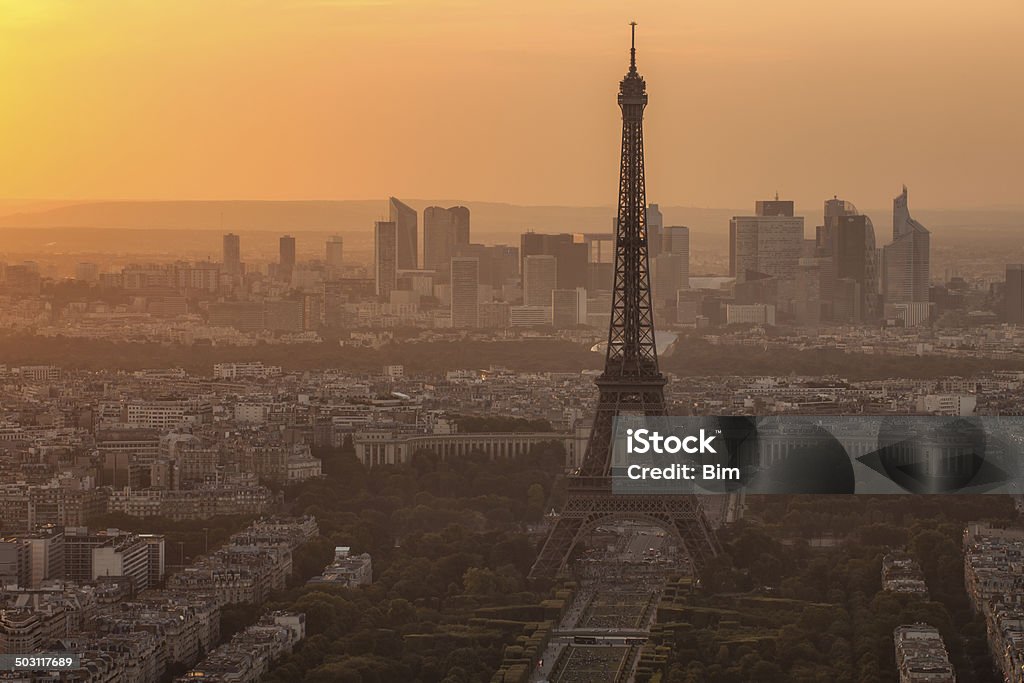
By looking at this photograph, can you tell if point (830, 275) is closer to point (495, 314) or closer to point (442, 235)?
point (495, 314)

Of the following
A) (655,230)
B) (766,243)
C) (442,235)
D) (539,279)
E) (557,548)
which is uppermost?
(655,230)

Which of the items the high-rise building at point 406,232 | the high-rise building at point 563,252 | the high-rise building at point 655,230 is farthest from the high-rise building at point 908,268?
the high-rise building at point 406,232

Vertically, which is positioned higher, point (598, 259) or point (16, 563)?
point (598, 259)

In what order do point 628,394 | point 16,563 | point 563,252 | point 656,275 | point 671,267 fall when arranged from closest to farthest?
point 16,563
point 628,394
point 656,275
point 671,267
point 563,252

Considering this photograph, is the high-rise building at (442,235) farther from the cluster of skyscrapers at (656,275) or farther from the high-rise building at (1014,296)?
the high-rise building at (1014,296)

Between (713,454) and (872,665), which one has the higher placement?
(713,454)

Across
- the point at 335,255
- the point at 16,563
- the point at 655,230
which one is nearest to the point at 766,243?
the point at 335,255

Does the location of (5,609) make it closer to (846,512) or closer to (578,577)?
(578,577)

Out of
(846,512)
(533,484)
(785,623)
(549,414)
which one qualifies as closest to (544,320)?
(549,414)
